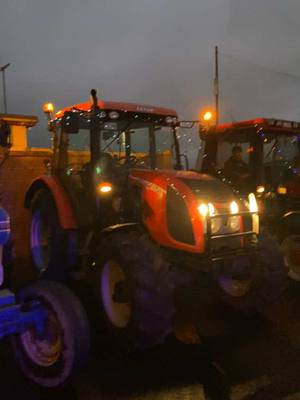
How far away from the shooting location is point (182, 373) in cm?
439

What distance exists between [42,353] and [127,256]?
4.14 feet

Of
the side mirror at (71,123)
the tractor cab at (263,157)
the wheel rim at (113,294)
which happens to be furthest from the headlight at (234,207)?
the side mirror at (71,123)

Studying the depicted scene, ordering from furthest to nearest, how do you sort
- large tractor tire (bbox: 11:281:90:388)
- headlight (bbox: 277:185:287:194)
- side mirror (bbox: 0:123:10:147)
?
headlight (bbox: 277:185:287:194)
side mirror (bbox: 0:123:10:147)
large tractor tire (bbox: 11:281:90:388)

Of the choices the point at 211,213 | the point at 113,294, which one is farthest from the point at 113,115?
the point at 113,294

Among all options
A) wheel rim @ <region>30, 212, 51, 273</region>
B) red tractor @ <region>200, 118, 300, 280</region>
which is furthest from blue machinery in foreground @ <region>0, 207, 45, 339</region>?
red tractor @ <region>200, 118, 300, 280</region>

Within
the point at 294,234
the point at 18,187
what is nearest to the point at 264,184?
the point at 294,234

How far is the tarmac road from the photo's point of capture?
399 centimetres

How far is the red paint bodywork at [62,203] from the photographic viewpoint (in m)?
6.34

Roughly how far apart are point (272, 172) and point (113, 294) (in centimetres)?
356

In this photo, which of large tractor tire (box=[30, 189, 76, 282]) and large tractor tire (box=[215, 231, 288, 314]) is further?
large tractor tire (box=[30, 189, 76, 282])

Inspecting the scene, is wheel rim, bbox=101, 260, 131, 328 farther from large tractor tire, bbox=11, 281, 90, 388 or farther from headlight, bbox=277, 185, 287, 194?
headlight, bbox=277, 185, 287, 194

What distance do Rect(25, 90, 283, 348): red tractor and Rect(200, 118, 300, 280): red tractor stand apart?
4.13 ft

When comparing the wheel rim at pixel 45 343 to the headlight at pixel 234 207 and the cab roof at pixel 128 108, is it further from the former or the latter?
the cab roof at pixel 128 108

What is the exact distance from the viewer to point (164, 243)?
5367 mm
